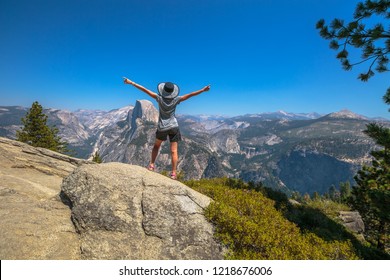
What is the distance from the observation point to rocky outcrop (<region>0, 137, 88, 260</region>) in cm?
640

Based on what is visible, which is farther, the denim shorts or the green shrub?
the denim shorts

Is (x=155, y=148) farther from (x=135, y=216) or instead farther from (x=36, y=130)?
(x=36, y=130)

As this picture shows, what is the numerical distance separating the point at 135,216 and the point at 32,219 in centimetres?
314

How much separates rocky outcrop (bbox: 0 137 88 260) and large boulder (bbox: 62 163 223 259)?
0.40 meters

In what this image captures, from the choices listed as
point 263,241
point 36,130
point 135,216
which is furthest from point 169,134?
point 36,130

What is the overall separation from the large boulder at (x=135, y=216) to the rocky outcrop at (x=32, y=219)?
0.40 metres

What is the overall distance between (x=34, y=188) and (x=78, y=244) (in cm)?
523

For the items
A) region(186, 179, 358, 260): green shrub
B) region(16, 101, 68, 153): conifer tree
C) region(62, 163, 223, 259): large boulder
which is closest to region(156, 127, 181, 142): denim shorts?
region(62, 163, 223, 259): large boulder

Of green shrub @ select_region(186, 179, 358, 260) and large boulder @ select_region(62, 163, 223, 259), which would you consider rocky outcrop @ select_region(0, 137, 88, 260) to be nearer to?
large boulder @ select_region(62, 163, 223, 259)

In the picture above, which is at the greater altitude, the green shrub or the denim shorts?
the denim shorts

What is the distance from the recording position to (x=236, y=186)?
1318 cm

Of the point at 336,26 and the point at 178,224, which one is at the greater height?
the point at 336,26
